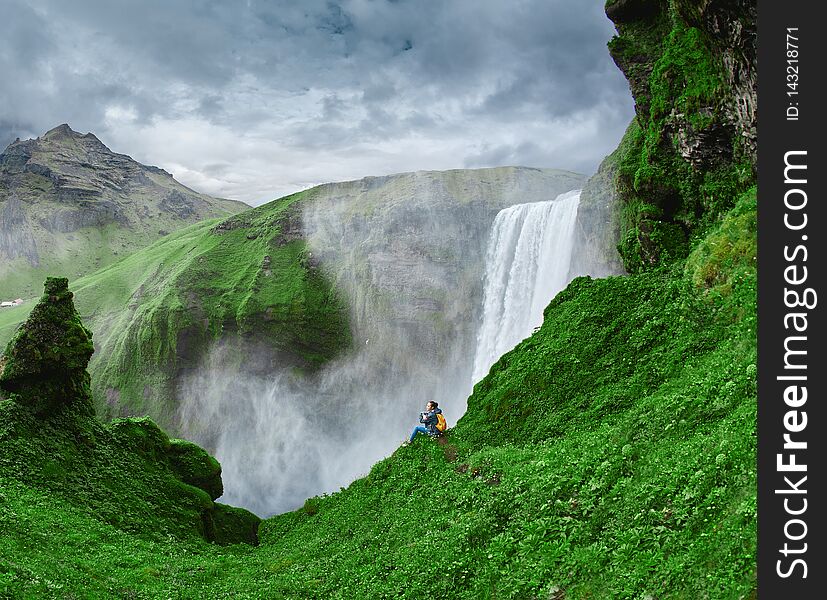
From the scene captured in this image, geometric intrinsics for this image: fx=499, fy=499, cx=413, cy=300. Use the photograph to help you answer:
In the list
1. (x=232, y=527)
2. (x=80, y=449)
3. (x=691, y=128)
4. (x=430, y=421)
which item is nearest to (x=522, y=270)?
(x=691, y=128)

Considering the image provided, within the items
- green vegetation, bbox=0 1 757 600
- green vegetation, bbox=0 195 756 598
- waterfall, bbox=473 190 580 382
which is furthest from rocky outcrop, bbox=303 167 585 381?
green vegetation, bbox=0 195 756 598

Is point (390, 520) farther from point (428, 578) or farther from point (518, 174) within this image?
point (518, 174)

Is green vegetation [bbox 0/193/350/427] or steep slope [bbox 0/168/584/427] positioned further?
green vegetation [bbox 0/193/350/427]

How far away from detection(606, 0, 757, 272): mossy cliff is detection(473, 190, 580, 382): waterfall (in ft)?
59.1

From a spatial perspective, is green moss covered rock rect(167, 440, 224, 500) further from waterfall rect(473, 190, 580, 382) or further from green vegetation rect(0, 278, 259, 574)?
waterfall rect(473, 190, 580, 382)

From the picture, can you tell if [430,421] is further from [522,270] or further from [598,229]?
[522,270]

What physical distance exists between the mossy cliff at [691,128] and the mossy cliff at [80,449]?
22793 millimetres

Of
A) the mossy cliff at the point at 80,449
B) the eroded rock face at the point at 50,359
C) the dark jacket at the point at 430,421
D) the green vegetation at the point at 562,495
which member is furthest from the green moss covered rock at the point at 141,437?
the dark jacket at the point at 430,421

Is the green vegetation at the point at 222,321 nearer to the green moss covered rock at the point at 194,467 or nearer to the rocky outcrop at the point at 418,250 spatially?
the rocky outcrop at the point at 418,250

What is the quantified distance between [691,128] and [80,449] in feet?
92.8

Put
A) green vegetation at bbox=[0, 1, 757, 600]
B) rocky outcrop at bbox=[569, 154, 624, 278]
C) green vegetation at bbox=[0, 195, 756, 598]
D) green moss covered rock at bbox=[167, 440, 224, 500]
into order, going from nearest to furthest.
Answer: green vegetation at bbox=[0, 195, 756, 598], green vegetation at bbox=[0, 1, 757, 600], green moss covered rock at bbox=[167, 440, 224, 500], rocky outcrop at bbox=[569, 154, 624, 278]

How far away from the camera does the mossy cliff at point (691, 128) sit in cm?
1653

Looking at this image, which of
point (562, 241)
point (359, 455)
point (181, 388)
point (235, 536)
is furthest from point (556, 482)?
point (181, 388)

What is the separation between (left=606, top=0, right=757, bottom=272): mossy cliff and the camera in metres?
16.5
